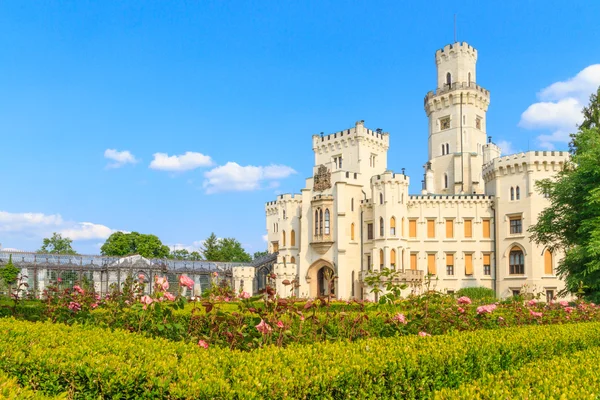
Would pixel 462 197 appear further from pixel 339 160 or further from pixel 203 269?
pixel 203 269

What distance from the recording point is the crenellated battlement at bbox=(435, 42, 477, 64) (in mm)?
52406

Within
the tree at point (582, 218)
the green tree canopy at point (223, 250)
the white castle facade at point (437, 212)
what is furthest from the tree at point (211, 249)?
the tree at point (582, 218)

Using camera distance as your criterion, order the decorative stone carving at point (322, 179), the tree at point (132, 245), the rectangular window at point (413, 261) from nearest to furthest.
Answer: the rectangular window at point (413, 261) → the decorative stone carving at point (322, 179) → the tree at point (132, 245)

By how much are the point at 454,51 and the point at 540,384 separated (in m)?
51.0

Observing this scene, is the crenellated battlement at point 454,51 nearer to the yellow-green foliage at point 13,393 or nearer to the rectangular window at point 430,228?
the rectangular window at point 430,228

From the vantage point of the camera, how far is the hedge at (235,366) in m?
5.64

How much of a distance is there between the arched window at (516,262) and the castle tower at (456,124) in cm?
909

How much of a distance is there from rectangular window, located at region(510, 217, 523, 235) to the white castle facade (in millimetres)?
81

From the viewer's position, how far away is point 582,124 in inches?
1395

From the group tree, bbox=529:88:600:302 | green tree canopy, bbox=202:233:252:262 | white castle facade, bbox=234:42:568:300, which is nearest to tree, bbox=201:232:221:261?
green tree canopy, bbox=202:233:252:262

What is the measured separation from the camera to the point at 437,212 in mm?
46281

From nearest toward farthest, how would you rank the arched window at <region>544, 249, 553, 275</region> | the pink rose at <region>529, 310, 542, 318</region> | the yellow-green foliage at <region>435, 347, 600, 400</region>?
the yellow-green foliage at <region>435, 347, 600, 400</region> → the pink rose at <region>529, 310, 542, 318</region> → the arched window at <region>544, 249, 553, 275</region>

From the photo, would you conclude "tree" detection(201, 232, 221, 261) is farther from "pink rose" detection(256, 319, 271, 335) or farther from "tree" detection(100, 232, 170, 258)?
"pink rose" detection(256, 319, 271, 335)

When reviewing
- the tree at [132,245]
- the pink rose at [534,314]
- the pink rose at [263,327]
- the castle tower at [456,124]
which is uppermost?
the castle tower at [456,124]
